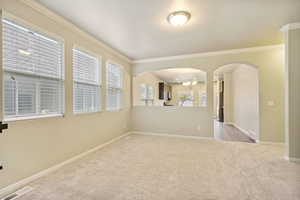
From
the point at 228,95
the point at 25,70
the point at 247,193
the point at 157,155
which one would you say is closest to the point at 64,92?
the point at 25,70

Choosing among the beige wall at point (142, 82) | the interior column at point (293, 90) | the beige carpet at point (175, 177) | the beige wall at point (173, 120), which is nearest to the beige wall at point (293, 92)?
the interior column at point (293, 90)

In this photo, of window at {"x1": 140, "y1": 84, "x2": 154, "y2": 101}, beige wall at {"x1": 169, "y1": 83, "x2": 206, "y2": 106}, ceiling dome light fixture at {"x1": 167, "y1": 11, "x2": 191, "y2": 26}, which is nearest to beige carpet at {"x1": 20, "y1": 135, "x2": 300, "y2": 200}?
ceiling dome light fixture at {"x1": 167, "y1": 11, "x2": 191, "y2": 26}

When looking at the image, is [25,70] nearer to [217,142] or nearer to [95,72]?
[95,72]

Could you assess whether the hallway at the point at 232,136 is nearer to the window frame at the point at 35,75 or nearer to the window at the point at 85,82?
the window at the point at 85,82

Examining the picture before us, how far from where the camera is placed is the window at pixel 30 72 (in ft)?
6.44

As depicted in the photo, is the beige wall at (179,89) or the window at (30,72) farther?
the beige wall at (179,89)

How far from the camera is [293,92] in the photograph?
9.27 feet

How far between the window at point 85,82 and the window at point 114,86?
44cm

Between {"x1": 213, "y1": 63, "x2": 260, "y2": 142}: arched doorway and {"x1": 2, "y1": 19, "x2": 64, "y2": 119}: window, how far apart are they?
162 inches

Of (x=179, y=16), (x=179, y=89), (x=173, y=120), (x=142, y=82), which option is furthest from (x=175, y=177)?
(x=179, y=89)

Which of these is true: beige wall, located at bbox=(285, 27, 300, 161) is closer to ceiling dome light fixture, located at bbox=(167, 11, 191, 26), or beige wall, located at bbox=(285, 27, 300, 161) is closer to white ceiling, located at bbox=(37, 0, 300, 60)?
white ceiling, located at bbox=(37, 0, 300, 60)

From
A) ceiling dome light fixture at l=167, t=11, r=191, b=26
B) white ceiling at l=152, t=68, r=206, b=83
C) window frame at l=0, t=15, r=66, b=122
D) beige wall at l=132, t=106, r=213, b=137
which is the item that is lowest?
beige wall at l=132, t=106, r=213, b=137

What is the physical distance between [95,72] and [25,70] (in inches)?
63.3

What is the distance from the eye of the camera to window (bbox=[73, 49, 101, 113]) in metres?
3.06
